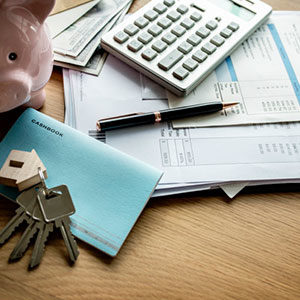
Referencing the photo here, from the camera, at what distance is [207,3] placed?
2.09 ft

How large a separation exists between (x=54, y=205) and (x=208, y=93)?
29 cm

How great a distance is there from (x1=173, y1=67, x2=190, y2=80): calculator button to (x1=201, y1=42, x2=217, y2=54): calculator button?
0.06 m

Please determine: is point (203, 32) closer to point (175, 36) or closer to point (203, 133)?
point (175, 36)

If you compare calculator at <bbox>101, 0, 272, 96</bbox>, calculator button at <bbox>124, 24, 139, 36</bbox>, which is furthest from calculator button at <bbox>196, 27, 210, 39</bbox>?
calculator button at <bbox>124, 24, 139, 36</bbox>

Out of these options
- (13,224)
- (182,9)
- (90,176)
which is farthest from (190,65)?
(13,224)

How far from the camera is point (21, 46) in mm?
374

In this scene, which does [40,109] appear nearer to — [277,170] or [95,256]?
[95,256]

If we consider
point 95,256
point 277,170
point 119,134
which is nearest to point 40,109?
point 119,134

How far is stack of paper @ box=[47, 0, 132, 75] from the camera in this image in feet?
1.88

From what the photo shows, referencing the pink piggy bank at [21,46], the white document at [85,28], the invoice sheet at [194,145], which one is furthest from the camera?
the white document at [85,28]

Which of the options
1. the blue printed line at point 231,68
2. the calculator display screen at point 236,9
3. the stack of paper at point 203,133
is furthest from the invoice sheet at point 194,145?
the calculator display screen at point 236,9

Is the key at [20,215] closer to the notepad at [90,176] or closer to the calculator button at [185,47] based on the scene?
the notepad at [90,176]

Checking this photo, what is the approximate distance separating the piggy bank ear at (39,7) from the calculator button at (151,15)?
0.82 feet

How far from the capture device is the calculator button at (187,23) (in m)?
0.59
